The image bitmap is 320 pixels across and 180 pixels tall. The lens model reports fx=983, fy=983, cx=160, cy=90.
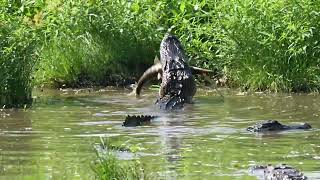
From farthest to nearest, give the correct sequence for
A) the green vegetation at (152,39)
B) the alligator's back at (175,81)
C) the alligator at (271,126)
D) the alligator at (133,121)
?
the green vegetation at (152,39), the alligator's back at (175,81), the alligator at (133,121), the alligator at (271,126)

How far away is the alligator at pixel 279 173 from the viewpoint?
25.4 feet

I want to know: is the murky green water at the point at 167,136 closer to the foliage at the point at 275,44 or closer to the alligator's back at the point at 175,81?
the alligator's back at the point at 175,81

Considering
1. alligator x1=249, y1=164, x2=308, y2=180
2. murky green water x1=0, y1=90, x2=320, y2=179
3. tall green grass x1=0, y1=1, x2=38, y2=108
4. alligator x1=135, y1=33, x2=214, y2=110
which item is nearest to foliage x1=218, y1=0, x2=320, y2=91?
murky green water x1=0, y1=90, x2=320, y2=179

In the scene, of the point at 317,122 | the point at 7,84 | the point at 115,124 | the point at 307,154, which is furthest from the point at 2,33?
the point at 307,154

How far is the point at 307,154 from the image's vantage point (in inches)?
379

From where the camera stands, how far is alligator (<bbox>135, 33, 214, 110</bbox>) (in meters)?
14.2

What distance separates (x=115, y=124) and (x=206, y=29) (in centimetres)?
451

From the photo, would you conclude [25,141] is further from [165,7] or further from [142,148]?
[165,7]

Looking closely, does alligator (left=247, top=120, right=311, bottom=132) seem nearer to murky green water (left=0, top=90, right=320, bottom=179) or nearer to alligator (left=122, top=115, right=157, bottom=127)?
murky green water (left=0, top=90, right=320, bottom=179)

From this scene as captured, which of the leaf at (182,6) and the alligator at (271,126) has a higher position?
the leaf at (182,6)

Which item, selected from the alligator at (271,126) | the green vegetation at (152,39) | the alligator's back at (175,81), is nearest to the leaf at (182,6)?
the green vegetation at (152,39)

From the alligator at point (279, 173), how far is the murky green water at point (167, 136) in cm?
17

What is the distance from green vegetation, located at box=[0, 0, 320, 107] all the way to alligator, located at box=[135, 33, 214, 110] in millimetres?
1317

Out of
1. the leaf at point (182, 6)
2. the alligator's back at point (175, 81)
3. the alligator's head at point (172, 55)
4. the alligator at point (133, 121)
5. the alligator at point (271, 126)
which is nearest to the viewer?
the alligator at point (271, 126)
